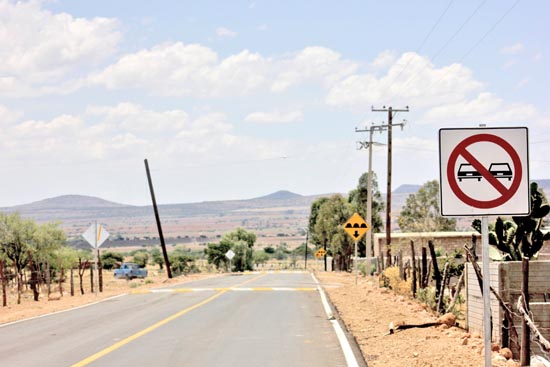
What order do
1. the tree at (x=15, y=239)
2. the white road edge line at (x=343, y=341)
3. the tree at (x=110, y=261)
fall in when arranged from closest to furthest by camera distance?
the white road edge line at (x=343, y=341)
the tree at (x=15, y=239)
the tree at (x=110, y=261)

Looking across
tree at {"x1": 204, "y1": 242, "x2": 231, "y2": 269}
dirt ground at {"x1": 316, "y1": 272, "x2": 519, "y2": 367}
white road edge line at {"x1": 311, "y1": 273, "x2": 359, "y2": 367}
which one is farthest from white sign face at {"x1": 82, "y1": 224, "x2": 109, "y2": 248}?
tree at {"x1": 204, "y1": 242, "x2": 231, "y2": 269}

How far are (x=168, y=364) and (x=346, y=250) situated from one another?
209 ft

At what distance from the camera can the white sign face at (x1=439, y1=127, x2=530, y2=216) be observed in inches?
260

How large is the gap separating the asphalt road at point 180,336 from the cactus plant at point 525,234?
3.91 m

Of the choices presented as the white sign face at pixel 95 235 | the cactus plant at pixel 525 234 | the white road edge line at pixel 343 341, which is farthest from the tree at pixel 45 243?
the cactus plant at pixel 525 234

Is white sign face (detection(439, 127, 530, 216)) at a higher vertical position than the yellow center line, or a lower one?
higher

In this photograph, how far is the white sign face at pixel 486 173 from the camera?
6.61m

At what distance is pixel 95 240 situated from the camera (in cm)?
2831

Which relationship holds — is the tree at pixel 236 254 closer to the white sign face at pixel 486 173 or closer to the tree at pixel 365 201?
the tree at pixel 365 201

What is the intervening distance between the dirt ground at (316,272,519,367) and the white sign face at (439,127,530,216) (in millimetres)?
4296

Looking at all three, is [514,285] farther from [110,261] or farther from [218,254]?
[218,254]

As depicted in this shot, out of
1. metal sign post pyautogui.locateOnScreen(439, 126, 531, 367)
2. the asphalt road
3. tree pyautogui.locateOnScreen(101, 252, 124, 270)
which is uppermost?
metal sign post pyautogui.locateOnScreen(439, 126, 531, 367)

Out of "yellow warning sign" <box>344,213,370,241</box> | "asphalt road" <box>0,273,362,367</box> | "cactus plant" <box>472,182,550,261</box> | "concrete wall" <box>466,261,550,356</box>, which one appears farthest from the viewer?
"yellow warning sign" <box>344,213,370,241</box>

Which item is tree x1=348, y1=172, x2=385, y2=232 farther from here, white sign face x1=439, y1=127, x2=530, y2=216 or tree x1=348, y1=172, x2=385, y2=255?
white sign face x1=439, y1=127, x2=530, y2=216
